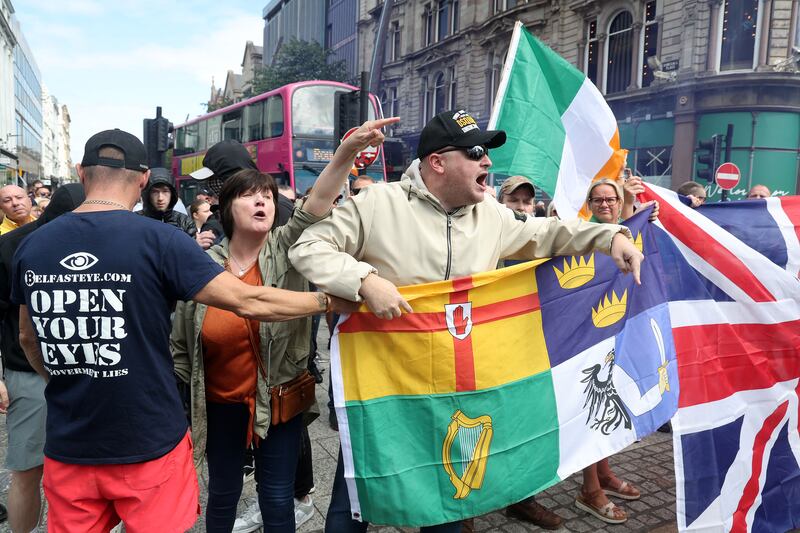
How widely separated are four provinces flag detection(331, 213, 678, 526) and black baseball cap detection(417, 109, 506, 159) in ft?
1.76

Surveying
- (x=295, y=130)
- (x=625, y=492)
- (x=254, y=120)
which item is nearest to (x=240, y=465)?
(x=625, y=492)

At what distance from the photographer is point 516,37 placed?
14.3ft

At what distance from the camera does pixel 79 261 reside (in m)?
1.76

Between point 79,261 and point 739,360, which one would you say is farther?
point 739,360

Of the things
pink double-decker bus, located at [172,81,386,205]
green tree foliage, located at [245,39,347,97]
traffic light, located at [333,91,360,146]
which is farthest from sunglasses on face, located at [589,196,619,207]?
green tree foliage, located at [245,39,347,97]

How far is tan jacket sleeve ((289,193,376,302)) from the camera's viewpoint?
6.74ft

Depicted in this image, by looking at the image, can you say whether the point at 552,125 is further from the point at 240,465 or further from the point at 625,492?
the point at 240,465

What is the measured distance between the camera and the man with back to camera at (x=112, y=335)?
70.1 inches

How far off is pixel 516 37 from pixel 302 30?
52881 mm

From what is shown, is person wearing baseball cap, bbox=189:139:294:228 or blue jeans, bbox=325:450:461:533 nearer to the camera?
blue jeans, bbox=325:450:461:533

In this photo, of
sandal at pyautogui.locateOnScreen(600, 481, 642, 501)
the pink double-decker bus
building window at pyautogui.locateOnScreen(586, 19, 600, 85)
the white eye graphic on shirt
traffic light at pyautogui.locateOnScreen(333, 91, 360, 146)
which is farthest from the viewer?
building window at pyautogui.locateOnScreen(586, 19, 600, 85)

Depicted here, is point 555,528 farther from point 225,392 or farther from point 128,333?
point 128,333

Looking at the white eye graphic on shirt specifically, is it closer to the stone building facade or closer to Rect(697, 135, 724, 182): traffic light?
Rect(697, 135, 724, 182): traffic light

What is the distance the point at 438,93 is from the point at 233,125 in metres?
18.4
